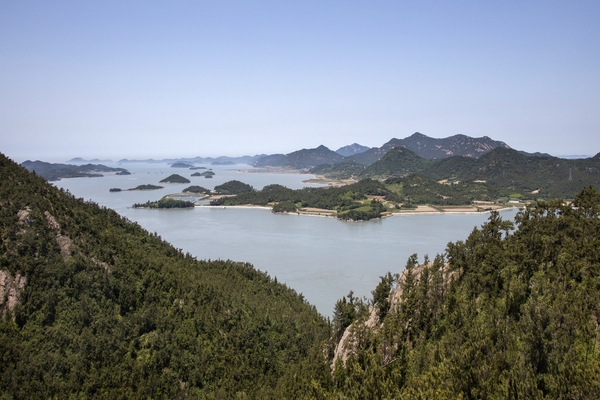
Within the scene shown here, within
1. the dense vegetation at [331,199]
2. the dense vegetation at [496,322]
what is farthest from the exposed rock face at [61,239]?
the dense vegetation at [331,199]

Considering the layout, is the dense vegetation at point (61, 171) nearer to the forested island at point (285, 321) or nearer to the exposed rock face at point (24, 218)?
the exposed rock face at point (24, 218)

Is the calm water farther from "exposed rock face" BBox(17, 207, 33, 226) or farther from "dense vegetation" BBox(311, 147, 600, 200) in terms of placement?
"dense vegetation" BBox(311, 147, 600, 200)

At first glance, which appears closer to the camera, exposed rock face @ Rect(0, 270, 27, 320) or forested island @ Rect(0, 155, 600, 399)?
forested island @ Rect(0, 155, 600, 399)

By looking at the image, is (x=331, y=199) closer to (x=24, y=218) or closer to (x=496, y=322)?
(x=24, y=218)

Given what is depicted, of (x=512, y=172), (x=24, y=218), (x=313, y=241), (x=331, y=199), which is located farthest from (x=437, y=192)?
(x=24, y=218)

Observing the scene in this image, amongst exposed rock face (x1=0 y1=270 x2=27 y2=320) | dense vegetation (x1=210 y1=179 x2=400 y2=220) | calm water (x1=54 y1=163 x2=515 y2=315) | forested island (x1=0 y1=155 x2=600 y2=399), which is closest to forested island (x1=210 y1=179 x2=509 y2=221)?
dense vegetation (x1=210 y1=179 x2=400 y2=220)

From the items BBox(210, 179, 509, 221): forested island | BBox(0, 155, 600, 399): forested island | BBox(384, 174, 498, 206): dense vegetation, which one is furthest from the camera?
BBox(384, 174, 498, 206): dense vegetation
